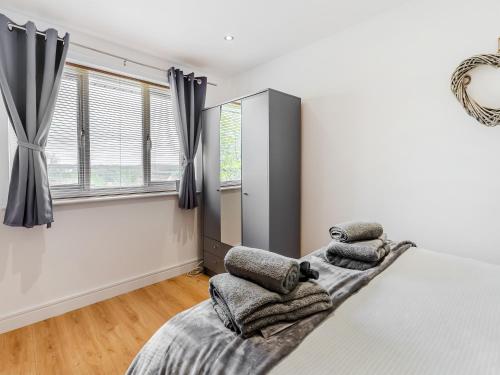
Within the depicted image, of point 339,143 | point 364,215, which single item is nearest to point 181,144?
point 339,143

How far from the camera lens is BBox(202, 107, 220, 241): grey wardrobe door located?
2.76 m

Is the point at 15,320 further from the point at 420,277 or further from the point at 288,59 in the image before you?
the point at 288,59

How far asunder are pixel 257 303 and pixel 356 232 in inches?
33.8

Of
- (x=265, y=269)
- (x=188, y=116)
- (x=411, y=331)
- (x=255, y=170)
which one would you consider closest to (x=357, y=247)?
(x=411, y=331)

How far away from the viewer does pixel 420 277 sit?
3.90 feet

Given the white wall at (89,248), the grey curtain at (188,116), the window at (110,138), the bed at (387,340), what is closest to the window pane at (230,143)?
the grey curtain at (188,116)

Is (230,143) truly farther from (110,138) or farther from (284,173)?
(110,138)

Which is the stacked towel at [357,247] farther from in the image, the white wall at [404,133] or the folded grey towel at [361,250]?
the white wall at [404,133]

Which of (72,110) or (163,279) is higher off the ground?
(72,110)

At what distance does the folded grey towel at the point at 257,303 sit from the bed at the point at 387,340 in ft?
0.16

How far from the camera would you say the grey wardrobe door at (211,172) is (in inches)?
109

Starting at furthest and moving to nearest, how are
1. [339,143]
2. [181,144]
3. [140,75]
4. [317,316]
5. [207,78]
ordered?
[207,78]
[181,144]
[140,75]
[339,143]
[317,316]

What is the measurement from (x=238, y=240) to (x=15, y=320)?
→ 181 centimetres

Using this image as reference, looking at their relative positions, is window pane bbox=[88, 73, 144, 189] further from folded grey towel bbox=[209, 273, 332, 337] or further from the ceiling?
folded grey towel bbox=[209, 273, 332, 337]
